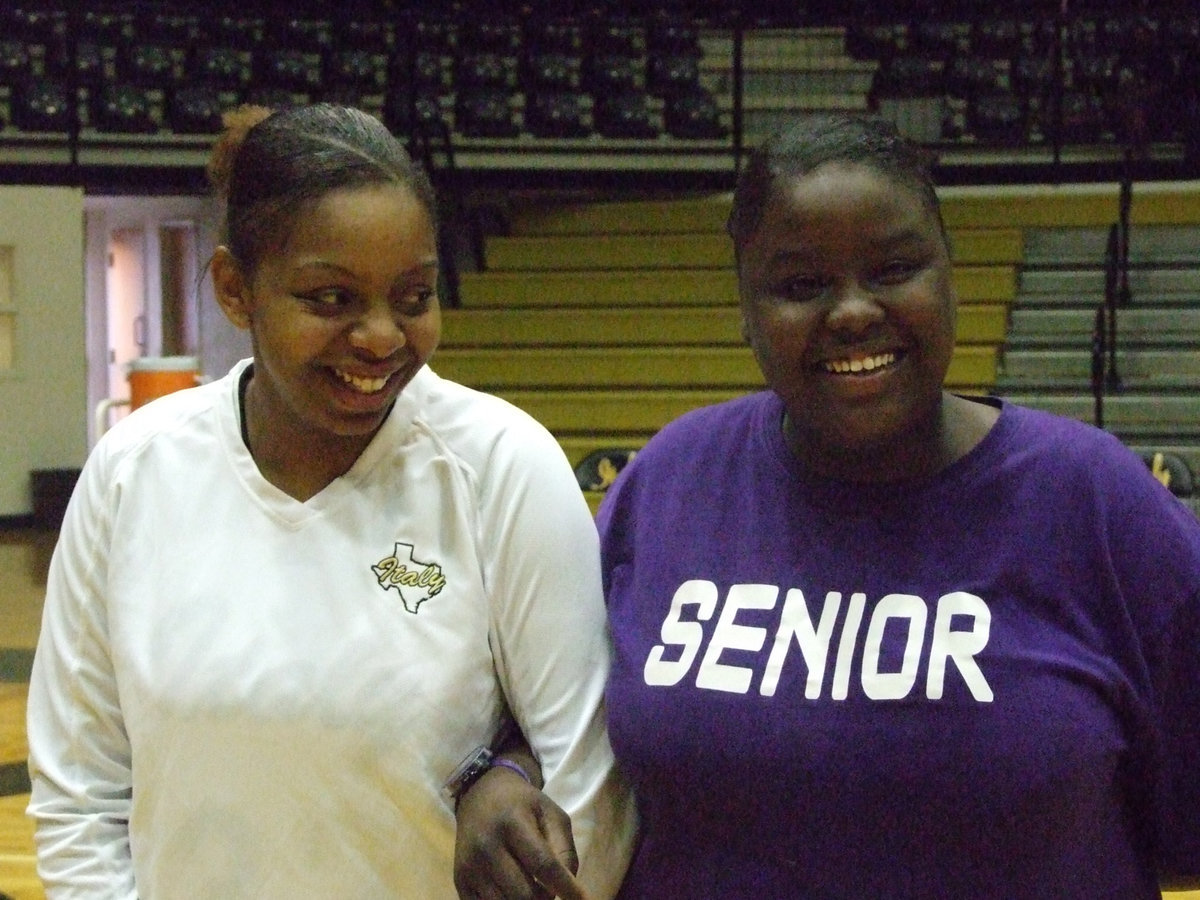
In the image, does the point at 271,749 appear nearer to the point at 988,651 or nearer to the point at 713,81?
the point at 988,651

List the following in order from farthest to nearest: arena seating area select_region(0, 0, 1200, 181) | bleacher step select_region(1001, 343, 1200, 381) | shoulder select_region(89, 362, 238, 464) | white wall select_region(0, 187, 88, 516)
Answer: white wall select_region(0, 187, 88, 516)
arena seating area select_region(0, 0, 1200, 181)
bleacher step select_region(1001, 343, 1200, 381)
shoulder select_region(89, 362, 238, 464)

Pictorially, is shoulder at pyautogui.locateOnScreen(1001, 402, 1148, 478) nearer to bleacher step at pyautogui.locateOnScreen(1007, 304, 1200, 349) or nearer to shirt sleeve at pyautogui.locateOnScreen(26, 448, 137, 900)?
shirt sleeve at pyautogui.locateOnScreen(26, 448, 137, 900)

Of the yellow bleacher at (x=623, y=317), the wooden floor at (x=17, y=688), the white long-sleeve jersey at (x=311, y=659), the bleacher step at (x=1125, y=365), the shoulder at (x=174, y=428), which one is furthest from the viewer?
the yellow bleacher at (x=623, y=317)

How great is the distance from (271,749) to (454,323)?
780cm

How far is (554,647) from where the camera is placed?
133cm

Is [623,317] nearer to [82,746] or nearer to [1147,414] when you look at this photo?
[1147,414]

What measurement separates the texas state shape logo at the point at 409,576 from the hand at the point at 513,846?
0.17m

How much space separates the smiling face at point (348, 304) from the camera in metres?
1.28

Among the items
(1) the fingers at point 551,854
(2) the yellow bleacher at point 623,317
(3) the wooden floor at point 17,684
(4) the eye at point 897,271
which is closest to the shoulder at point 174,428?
(1) the fingers at point 551,854

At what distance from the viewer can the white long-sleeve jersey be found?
1.28m

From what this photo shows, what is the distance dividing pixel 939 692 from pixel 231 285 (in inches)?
28.3

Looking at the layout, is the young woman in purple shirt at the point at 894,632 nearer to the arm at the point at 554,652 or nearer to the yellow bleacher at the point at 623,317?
the arm at the point at 554,652

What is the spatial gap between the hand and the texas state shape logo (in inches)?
6.8


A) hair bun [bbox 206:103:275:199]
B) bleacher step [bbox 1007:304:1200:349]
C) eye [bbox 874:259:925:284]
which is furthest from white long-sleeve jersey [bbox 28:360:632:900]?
bleacher step [bbox 1007:304:1200:349]
